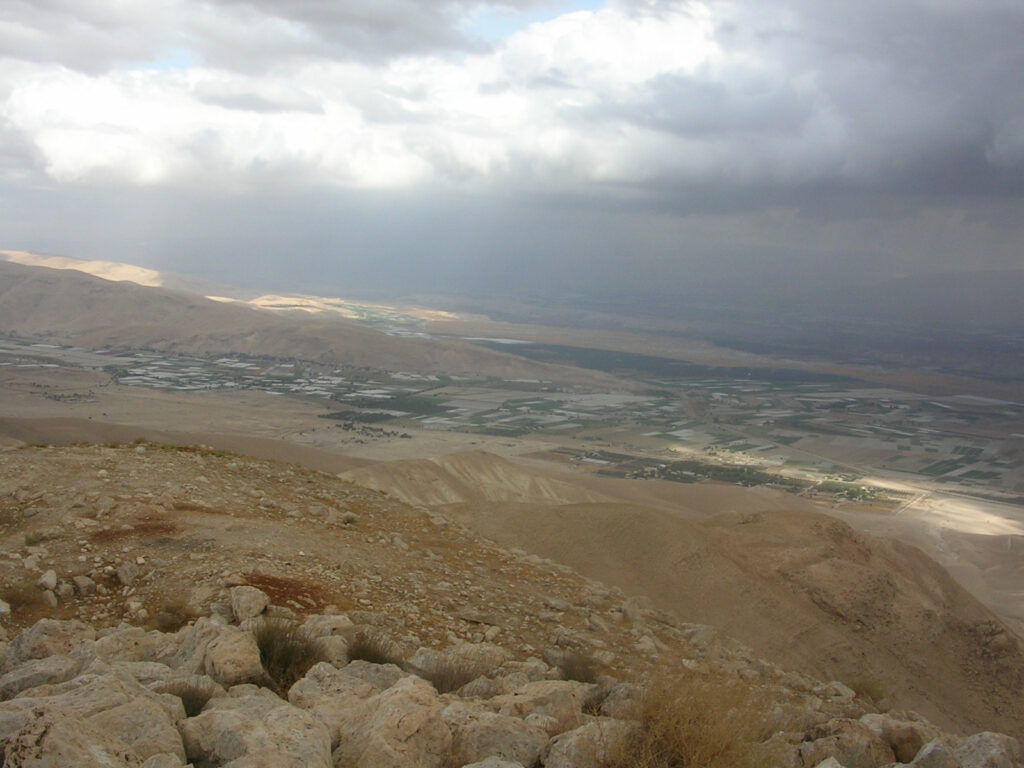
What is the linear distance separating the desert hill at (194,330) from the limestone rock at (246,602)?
89275mm

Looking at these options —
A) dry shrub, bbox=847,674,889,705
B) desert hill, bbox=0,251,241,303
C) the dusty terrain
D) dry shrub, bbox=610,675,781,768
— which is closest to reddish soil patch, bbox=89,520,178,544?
the dusty terrain

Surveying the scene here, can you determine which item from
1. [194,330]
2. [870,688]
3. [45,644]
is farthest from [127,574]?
[194,330]

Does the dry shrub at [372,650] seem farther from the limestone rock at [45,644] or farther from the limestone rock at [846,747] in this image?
the limestone rock at [846,747]

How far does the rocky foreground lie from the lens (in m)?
4.84

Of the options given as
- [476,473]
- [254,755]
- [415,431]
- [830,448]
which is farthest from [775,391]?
[254,755]

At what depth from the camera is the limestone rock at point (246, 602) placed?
305 inches

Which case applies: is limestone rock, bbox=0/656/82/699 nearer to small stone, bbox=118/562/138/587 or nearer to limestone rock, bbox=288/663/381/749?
limestone rock, bbox=288/663/381/749

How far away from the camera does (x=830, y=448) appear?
6481 centimetres

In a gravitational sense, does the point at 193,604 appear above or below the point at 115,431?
above

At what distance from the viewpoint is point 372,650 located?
7.31 metres

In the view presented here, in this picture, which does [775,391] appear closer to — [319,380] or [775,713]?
[319,380]

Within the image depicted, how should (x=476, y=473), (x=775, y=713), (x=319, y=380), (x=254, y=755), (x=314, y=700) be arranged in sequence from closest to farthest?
(x=254, y=755), (x=314, y=700), (x=775, y=713), (x=476, y=473), (x=319, y=380)

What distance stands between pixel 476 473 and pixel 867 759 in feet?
103

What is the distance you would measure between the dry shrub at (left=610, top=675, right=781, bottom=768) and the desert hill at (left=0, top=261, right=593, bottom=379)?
3624 inches
